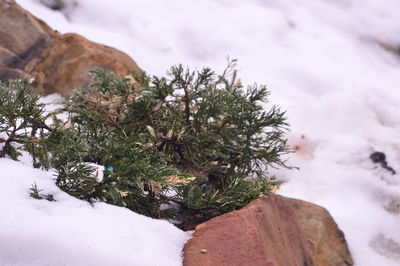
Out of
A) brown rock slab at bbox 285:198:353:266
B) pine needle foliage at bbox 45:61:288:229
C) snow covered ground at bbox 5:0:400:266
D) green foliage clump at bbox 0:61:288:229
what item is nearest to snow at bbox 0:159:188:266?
snow covered ground at bbox 5:0:400:266

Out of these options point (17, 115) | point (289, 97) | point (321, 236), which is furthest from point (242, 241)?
point (289, 97)

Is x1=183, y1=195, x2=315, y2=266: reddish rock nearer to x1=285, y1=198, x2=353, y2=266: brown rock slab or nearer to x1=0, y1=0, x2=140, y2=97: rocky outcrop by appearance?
x1=285, y1=198, x2=353, y2=266: brown rock slab

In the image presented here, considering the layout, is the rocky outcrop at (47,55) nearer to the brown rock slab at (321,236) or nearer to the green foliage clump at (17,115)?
the brown rock slab at (321,236)

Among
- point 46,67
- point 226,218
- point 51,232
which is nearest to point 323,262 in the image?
point 226,218

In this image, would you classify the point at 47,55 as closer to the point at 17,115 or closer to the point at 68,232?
the point at 17,115

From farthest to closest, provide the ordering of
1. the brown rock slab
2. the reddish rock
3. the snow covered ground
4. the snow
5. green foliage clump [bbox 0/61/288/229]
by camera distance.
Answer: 1. the brown rock slab
2. green foliage clump [bbox 0/61/288/229]
3. the reddish rock
4. the snow covered ground
5. the snow

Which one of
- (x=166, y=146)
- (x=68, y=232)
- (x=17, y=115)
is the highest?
(x=166, y=146)
